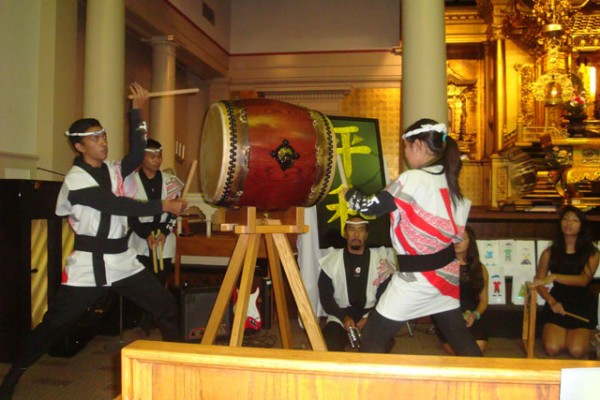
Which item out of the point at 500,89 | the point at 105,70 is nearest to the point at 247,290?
the point at 105,70

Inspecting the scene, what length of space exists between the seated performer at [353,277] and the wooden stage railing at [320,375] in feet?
8.36

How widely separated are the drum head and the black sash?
774 mm

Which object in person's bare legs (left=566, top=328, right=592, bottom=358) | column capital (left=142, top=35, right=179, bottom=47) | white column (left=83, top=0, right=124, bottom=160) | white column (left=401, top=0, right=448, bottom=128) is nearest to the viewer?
person's bare legs (left=566, top=328, right=592, bottom=358)

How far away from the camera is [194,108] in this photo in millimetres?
8727

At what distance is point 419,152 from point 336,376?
1.47 m

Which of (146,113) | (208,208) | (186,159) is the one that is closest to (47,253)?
(208,208)

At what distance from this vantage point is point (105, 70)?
178 inches

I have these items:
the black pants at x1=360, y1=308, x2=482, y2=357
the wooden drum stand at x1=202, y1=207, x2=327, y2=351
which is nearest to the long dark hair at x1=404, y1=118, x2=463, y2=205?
the black pants at x1=360, y1=308, x2=482, y2=357

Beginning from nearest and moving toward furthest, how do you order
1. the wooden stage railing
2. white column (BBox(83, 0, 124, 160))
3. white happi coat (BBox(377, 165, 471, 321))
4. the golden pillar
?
1. the wooden stage railing
2. white happi coat (BBox(377, 165, 471, 321))
3. white column (BBox(83, 0, 124, 160))
4. the golden pillar

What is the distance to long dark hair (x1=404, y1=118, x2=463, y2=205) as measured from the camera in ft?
6.63

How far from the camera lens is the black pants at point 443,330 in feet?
6.49

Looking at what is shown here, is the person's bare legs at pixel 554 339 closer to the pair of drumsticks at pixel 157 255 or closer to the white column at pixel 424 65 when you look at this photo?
the white column at pixel 424 65

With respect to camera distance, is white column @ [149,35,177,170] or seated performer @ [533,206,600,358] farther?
white column @ [149,35,177,170]

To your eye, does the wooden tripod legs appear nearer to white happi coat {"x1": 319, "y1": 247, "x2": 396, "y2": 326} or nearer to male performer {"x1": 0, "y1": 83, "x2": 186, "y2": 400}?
male performer {"x1": 0, "y1": 83, "x2": 186, "y2": 400}
